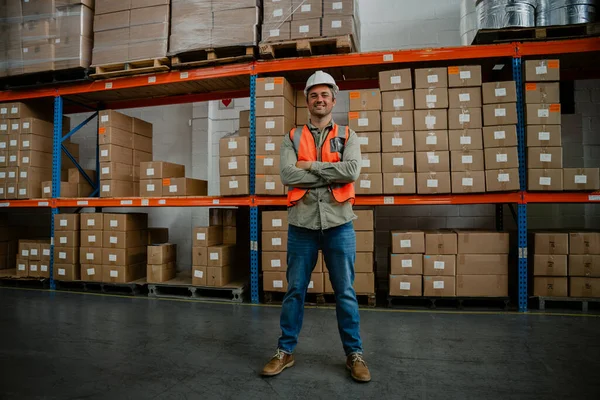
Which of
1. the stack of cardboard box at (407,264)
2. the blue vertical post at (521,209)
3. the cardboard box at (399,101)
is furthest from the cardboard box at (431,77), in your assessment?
the stack of cardboard box at (407,264)

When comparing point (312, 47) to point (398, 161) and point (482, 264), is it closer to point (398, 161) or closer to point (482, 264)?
point (398, 161)

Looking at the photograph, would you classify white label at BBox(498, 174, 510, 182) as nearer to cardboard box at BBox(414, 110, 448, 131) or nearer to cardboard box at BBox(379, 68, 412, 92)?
cardboard box at BBox(414, 110, 448, 131)

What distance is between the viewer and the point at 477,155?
4.14 meters

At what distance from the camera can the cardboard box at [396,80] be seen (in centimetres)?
432

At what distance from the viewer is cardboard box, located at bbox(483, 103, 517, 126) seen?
410 centimetres

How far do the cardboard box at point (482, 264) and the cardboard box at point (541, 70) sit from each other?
2.09 m

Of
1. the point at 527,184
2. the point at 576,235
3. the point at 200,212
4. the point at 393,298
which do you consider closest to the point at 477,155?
the point at 527,184

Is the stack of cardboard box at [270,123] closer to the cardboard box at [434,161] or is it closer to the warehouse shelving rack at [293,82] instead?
the warehouse shelving rack at [293,82]

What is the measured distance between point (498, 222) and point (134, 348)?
16.4ft

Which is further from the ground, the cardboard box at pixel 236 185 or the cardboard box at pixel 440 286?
the cardboard box at pixel 236 185

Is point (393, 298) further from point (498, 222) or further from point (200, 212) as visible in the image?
point (200, 212)

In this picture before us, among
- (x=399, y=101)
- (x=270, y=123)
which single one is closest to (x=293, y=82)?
(x=270, y=123)

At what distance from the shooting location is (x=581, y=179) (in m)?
3.98

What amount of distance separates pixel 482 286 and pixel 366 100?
2600 millimetres
